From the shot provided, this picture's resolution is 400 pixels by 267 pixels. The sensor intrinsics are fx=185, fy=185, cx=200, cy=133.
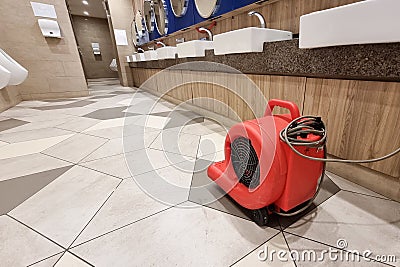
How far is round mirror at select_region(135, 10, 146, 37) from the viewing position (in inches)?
140

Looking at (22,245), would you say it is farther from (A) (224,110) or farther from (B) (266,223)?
(A) (224,110)

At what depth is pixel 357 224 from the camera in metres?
0.58

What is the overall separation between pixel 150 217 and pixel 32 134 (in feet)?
4.94

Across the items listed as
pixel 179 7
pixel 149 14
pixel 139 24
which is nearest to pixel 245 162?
pixel 179 7

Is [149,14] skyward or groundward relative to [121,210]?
skyward

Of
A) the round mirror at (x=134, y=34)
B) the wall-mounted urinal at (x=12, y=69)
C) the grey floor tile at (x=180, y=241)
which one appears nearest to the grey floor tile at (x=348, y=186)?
the grey floor tile at (x=180, y=241)

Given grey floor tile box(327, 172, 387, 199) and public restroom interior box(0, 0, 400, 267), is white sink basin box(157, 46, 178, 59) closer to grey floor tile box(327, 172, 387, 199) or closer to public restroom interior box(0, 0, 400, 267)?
public restroom interior box(0, 0, 400, 267)

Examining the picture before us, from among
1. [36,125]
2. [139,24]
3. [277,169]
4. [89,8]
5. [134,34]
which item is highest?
[89,8]

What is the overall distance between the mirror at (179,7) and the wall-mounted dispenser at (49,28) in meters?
1.97

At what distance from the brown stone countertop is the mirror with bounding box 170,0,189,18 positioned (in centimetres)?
138

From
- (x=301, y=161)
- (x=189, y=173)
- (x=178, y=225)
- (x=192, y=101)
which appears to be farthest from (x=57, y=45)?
(x=301, y=161)

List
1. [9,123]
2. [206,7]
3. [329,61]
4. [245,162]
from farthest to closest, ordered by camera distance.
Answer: [9,123] → [206,7] → [329,61] → [245,162]

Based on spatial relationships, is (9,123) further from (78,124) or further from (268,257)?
(268,257)

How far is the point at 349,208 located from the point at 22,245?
1.04 metres
